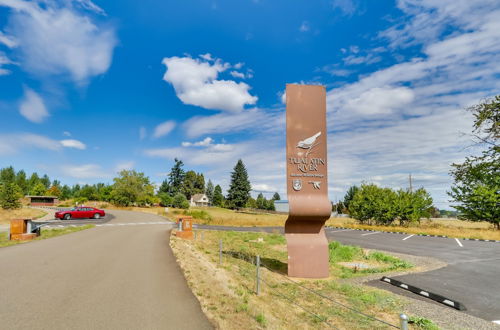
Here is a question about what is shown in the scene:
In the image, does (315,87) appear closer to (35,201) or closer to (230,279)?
(230,279)

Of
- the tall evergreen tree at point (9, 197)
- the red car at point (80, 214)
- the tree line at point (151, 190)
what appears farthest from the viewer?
the tree line at point (151, 190)

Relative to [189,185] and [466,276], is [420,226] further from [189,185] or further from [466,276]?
[189,185]

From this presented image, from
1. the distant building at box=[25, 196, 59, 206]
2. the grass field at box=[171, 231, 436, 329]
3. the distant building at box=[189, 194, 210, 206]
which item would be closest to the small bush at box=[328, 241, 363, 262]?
the grass field at box=[171, 231, 436, 329]

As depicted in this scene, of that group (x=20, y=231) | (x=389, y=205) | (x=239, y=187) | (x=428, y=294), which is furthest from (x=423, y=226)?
(x=239, y=187)

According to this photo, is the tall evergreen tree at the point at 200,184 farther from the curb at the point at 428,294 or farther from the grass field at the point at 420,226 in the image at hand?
the curb at the point at 428,294

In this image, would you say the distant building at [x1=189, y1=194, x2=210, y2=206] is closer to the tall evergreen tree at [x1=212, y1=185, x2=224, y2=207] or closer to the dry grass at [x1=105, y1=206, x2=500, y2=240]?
the tall evergreen tree at [x1=212, y1=185, x2=224, y2=207]

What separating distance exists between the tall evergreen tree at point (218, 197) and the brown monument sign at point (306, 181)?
95.1 m

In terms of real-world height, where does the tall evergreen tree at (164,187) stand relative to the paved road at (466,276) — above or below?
above

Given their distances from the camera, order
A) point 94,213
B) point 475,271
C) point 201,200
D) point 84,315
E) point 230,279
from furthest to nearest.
→ point 201,200, point 94,213, point 475,271, point 230,279, point 84,315

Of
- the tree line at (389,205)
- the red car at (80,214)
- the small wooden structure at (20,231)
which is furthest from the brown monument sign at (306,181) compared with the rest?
the red car at (80,214)

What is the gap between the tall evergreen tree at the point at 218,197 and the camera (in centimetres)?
10734

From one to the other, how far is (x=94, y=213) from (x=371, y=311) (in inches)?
1445

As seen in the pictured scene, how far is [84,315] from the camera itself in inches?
231

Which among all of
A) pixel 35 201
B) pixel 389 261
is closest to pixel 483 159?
pixel 389 261
